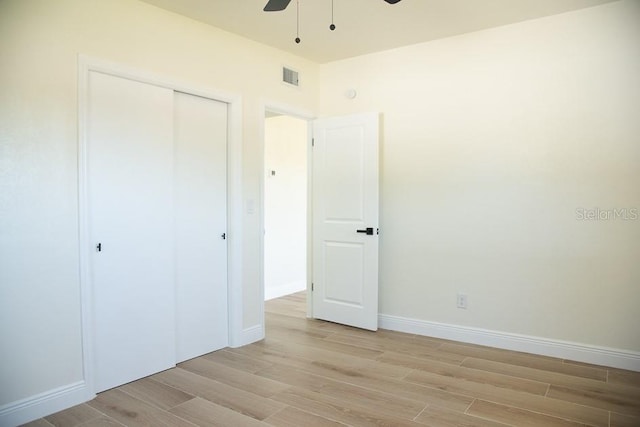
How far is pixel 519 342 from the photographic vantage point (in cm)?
357

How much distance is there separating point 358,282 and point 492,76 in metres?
2.27

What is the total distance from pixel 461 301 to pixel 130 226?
2.86 m

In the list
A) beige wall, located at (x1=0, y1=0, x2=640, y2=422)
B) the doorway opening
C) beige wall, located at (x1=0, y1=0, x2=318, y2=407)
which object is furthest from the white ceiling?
the doorway opening

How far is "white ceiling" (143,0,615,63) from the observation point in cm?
315

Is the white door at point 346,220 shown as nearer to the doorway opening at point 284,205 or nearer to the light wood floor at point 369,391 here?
the light wood floor at point 369,391

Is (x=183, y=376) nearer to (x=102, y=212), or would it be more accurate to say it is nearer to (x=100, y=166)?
(x=102, y=212)

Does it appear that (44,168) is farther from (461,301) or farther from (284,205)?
(284,205)

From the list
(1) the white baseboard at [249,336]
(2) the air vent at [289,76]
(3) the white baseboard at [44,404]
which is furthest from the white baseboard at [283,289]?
(3) the white baseboard at [44,404]

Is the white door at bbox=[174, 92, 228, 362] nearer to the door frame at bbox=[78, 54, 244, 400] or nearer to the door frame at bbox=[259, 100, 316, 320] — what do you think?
the door frame at bbox=[78, 54, 244, 400]

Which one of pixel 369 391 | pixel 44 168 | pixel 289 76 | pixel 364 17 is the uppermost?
pixel 364 17

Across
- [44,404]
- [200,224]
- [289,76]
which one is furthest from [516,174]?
[44,404]

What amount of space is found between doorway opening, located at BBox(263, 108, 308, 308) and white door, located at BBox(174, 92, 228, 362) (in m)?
2.05

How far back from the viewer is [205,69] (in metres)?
3.48

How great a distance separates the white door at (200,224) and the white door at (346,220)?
1173 millimetres
